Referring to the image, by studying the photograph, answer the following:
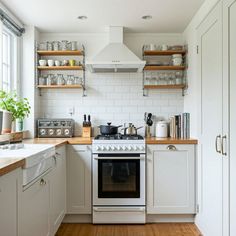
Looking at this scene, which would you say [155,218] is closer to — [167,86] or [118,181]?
[118,181]

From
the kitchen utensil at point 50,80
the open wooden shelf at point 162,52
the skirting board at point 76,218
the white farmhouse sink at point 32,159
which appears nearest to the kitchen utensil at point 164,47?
the open wooden shelf at point 162,52

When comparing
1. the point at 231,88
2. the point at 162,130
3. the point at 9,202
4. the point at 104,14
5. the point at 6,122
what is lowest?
the point at 9,202

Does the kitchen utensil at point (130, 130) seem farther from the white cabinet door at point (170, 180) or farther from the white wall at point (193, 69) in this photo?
the white wall at point (193, 69)

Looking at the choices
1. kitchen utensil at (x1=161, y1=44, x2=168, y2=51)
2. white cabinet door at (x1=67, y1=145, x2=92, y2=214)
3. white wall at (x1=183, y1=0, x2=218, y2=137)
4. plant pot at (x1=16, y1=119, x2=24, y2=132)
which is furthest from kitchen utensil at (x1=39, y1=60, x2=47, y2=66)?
white wall at (x1=183, y1=0, x2=218, y2=137)

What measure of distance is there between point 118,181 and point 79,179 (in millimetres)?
461

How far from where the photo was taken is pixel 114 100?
3.93 metres

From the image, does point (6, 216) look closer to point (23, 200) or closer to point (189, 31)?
point (23, 200)

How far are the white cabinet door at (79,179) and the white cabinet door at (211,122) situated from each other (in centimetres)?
128

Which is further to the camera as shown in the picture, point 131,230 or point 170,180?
point 170,180

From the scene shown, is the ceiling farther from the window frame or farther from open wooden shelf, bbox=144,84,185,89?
open wooden shelf, bbox=144,84,185,89

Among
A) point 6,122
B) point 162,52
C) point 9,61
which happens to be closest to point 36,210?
point 6,122

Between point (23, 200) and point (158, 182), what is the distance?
182 centimetres

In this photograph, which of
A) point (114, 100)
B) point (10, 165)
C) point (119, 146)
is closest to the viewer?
point (10, 165)

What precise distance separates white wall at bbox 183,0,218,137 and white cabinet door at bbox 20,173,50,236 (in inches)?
71.1
